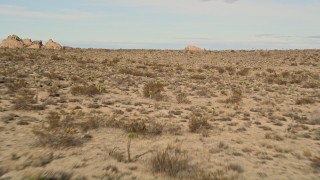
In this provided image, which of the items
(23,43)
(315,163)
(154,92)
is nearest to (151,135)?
(315,163)

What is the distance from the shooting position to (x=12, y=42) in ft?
224

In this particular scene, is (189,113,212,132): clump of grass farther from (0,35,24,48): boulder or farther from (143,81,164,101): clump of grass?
(0,35,24,48): boulder

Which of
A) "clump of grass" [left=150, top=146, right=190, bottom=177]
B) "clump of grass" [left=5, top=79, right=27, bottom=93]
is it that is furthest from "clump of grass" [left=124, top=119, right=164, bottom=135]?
"clump of grass" [left=5, top=79, right=27, bottom=93]

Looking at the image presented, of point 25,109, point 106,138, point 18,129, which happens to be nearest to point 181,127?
point 106,138

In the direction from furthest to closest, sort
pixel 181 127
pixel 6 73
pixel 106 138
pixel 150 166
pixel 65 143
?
pixel 6 73 < pixel 181 127 < pixel 106 138 < pixel 65 143 < pixel 150 166

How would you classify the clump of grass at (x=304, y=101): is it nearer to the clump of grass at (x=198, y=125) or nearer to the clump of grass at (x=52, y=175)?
the clump of grass at (x=198, y=125)

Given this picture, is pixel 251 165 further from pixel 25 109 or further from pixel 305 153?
pixel 25 109

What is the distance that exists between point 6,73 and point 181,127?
13793 mm

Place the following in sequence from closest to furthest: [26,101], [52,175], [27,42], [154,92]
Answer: [52,175] → [26,101] → [154,92] → [27,42]

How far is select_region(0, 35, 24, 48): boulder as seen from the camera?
6674 cm

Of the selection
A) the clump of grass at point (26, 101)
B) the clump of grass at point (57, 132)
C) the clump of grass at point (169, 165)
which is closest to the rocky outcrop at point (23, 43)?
the clump of grass at point (26, 101)

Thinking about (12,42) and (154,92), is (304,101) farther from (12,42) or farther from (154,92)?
(12,42)

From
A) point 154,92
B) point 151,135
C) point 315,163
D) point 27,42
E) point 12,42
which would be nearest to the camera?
point 315,163

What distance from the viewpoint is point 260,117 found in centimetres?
1316
